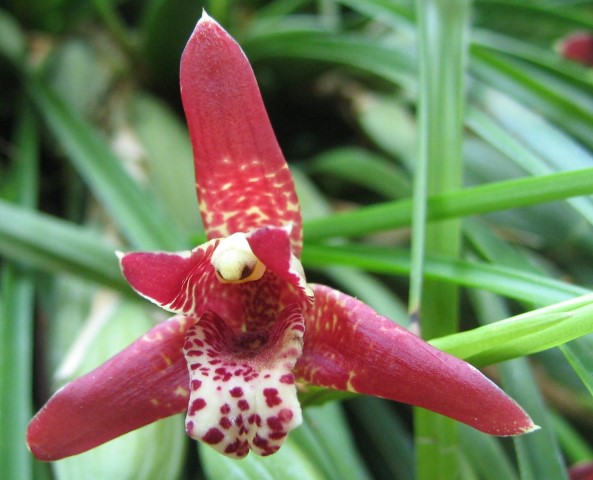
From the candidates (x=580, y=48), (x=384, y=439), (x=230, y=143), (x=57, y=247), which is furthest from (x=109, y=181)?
(x=580, y=48)

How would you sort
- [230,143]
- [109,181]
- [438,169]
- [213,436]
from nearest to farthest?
[213,436] < [230,143] < [438,169] < [109,181]

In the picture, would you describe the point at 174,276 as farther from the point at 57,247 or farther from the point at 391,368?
the point at 57,247

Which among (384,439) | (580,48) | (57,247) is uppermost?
(580,48)

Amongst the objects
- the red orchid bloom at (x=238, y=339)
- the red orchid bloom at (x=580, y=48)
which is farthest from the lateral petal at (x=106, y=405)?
the red orchid bloom at (x=580, y=48)

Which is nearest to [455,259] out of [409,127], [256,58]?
[409,127]

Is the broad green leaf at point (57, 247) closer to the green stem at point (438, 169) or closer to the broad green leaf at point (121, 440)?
the broad green leaf at point (121, 440)

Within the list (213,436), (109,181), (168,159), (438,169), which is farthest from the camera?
(168,159)

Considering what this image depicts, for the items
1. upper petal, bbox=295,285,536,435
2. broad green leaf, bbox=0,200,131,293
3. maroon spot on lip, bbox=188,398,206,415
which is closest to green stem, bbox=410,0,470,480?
upper petal, bbox=295,285,536,435
